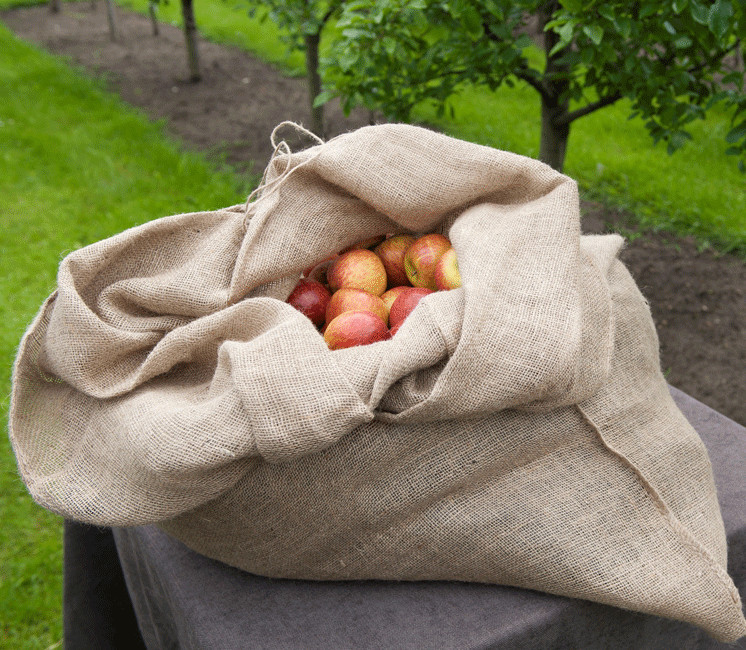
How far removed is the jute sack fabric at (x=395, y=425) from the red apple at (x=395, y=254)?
254mm

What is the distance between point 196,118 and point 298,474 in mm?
5825

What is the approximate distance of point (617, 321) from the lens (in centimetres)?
144

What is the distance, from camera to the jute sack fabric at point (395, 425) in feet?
3.72

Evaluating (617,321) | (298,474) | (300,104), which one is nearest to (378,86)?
(617,321)

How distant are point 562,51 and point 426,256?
7.28 ft

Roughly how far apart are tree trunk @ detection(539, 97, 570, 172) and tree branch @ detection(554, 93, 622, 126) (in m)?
0.04

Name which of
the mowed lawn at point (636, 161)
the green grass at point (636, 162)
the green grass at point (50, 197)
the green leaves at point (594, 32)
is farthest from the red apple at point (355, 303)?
the green grass at point (636, 162)

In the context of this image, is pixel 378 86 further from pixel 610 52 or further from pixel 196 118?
pixel 196 118

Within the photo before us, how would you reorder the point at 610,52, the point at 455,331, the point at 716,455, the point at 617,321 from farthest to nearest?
the point at 610,52, the point at 716,455, the point at 617,321, the point at 455,331

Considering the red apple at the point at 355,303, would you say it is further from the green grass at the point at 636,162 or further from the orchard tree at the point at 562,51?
the green grass at the point at 636,162

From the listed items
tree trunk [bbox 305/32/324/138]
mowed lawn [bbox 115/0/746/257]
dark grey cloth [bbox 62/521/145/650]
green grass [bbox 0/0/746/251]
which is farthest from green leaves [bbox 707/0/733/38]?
tree trunk [bbox 305/32/324/138]

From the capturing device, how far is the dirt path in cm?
326

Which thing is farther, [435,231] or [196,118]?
[196,118]

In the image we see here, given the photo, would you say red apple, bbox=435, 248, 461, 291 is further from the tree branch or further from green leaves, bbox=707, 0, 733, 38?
the tree branch
